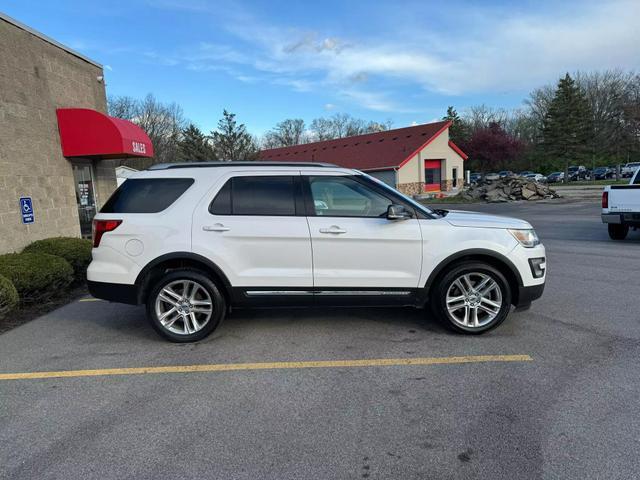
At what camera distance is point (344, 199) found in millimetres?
4723

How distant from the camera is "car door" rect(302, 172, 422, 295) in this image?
4.56 m

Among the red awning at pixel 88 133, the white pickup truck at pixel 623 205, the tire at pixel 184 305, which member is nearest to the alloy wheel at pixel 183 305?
the tire at pixel 184 305

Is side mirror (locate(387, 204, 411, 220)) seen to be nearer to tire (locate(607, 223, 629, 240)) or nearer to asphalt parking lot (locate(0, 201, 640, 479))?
asphalt parking lot (locate(0, 201, 640, 479))

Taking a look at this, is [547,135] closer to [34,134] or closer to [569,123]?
[569,123]

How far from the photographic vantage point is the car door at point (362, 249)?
4.56m

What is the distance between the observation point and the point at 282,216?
4.65 meters

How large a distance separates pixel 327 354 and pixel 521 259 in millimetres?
2205

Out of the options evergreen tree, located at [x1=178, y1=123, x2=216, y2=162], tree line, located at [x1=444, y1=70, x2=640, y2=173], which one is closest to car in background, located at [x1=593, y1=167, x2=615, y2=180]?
tree line, located at [x1=444, y1=70, x2=640, y2=173]

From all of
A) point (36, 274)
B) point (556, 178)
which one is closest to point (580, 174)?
point (556, 178)

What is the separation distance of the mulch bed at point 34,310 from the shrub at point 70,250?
0.52 metres

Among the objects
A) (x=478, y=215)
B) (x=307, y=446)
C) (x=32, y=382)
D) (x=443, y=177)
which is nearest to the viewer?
(x=307, y=446)

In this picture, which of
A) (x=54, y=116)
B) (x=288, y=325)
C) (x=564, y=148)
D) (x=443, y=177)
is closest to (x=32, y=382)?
(x=288, y=325)

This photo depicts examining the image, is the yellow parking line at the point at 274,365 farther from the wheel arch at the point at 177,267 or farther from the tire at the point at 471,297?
the wheel arch at the point at 177,267

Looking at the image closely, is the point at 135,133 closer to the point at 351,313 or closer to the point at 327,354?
the point at 351,313
